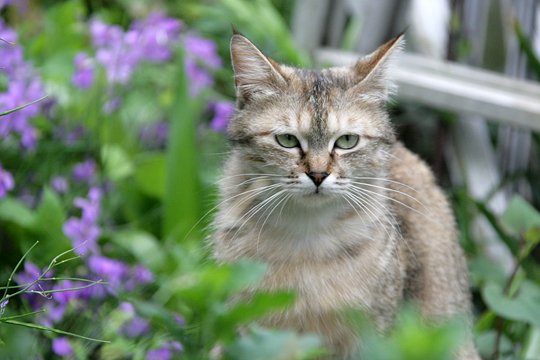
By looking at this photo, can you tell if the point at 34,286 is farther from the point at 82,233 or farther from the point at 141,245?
the point at 141,245

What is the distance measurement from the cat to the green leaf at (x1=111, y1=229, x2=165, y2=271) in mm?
597

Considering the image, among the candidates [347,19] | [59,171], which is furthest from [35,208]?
[347,19]

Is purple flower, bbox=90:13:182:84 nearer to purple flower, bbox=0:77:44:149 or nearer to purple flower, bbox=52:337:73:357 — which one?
purple flower, bbox=0:77:44:149

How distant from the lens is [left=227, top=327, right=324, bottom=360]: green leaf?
66.1 inches

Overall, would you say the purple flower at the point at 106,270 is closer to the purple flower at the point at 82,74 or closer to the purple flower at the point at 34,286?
the purple flower at the point at 34,286

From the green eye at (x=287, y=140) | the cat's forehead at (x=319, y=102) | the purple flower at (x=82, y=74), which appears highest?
the cat's forehead at (x=319, y=102)

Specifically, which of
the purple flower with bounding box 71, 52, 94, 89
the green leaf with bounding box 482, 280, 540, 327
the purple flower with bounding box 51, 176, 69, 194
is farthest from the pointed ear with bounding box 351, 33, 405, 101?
the purple flower with bounding box 71, 52, 94, 89

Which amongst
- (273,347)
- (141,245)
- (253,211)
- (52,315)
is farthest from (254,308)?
(141,245)

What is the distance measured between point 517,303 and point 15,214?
188 cm

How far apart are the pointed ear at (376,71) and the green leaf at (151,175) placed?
1515 millimetres

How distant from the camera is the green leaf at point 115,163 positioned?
4375 mm

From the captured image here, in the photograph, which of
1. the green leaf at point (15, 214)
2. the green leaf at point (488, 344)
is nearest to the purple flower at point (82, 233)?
the green leaf at point (15, 214)

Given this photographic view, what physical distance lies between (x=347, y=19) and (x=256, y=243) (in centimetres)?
298

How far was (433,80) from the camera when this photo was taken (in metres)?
4.81
